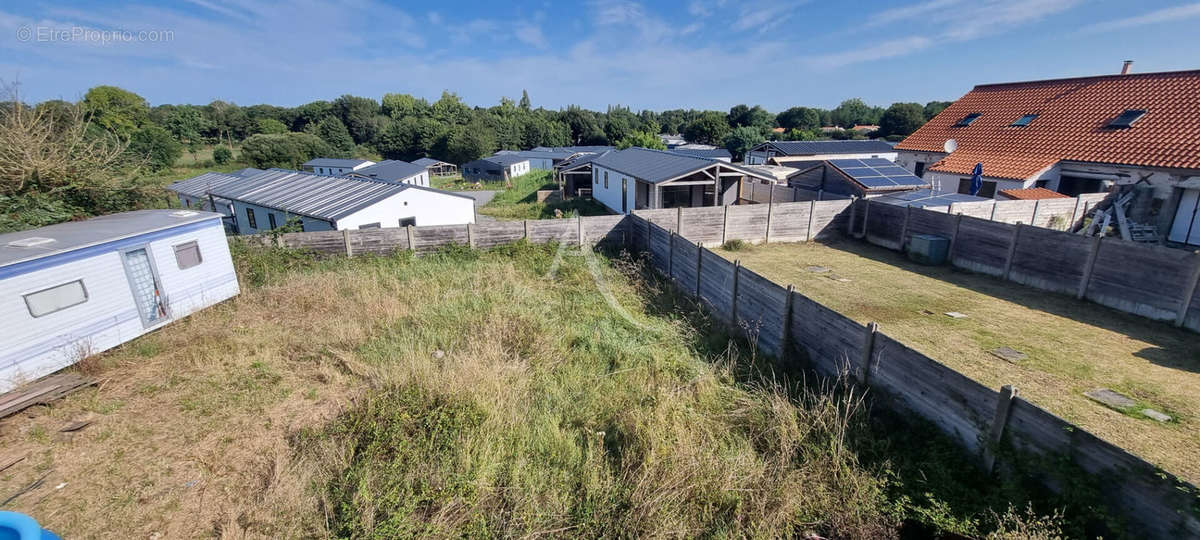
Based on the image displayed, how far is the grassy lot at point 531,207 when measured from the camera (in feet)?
77.5

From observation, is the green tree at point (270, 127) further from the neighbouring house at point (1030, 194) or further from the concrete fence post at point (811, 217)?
the neighbouring house at point (1030, 194)

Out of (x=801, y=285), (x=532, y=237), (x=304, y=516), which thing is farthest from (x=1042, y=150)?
(x=304, y=516)

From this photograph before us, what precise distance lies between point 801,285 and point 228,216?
21.8 m

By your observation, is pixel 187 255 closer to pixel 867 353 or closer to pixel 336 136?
pixel 867 353

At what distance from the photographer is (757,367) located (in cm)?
668

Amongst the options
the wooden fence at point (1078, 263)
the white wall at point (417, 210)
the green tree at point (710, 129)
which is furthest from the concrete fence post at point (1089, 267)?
the green tree at point (710, 129)

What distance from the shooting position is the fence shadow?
23.6ft

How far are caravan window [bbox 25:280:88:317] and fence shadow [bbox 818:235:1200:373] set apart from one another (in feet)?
54.0

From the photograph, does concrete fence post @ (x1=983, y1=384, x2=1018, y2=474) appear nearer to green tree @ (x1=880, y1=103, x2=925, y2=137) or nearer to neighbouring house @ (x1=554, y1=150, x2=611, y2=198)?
neighbouring house @ (x1=554, y1=150, x2=611, y2=198)

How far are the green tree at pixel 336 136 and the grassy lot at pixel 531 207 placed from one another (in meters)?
46.8

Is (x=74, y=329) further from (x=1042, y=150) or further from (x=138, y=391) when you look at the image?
(x=1042, y=150)

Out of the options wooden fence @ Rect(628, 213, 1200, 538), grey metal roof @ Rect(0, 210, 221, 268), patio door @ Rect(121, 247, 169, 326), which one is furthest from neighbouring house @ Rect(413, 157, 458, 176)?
wooden fence @ Rect(628, 213, 1200, 538)

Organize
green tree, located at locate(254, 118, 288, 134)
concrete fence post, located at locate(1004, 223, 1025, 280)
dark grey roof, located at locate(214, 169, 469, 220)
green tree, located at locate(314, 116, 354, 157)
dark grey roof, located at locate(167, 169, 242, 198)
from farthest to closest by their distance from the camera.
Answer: green tree, located at locate(254, 118, 288, 134) → green tree, located at locate(314, 116, 354, 157) → dark grey roof, located at locate(167, 169, 242, 198) → dark grey roof, located at locate(214, 169, 469, 220) → concrete fence post, located at locate(1004, 223, 1025, 280)

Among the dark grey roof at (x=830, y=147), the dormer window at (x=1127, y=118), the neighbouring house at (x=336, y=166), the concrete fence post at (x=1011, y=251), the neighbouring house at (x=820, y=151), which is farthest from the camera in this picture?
the neighbouring house at (x=336, y=166)
